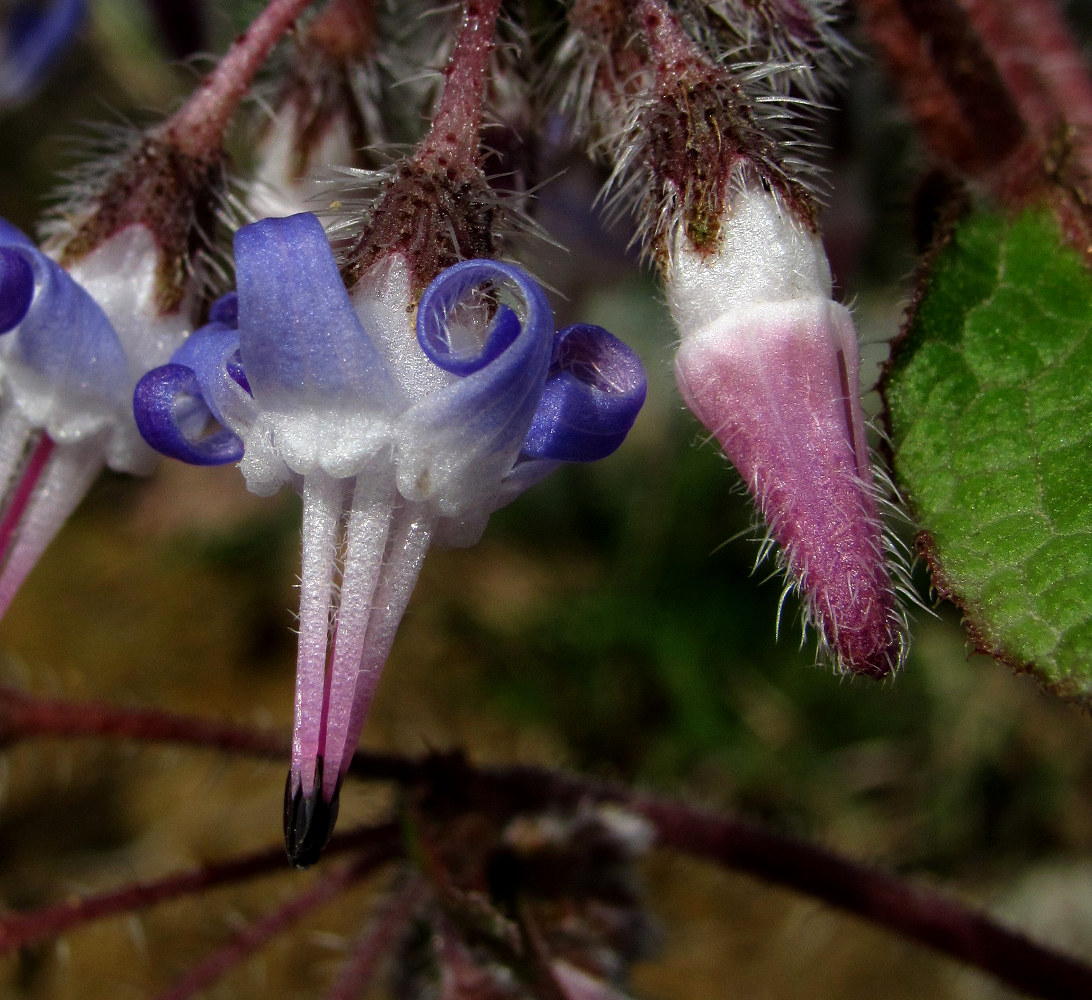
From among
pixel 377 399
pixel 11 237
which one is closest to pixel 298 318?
pixel 377 399

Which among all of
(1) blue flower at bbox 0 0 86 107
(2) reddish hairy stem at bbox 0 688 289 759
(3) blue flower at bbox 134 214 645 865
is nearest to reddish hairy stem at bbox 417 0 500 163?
(3) blue flower at bbox 134 214 645 865

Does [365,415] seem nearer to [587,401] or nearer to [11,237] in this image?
[587,401]

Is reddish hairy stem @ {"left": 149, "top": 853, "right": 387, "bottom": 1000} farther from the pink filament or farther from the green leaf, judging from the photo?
→ the green leaf

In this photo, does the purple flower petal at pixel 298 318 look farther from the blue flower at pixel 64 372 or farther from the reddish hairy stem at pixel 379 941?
the reddish hairy stem at pixel 379 941

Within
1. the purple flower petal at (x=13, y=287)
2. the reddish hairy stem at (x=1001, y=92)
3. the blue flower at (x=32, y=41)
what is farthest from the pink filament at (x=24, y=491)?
the blue flower at (x=32, y=41)

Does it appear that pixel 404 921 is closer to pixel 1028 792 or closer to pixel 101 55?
pixel 1028 792
